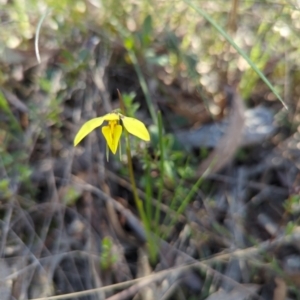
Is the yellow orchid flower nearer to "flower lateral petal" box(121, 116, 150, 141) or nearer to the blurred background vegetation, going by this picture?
"flower lateral petal" box(121, 116, 150, 141)

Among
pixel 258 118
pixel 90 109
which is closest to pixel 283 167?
pixel 258 118

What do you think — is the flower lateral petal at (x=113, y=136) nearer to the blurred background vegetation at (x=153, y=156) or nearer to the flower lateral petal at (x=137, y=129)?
the flower lateral petal at (x=137, y=129)

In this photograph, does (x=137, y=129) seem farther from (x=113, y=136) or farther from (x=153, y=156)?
(x=153, y=156)

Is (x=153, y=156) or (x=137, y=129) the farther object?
(x=153, y=156)

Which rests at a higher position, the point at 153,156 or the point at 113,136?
the point at 113,136

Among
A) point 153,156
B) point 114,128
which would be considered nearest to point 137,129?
point 114,128

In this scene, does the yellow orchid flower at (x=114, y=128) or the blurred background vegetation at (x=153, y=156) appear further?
the blurred background vegetation at (x=153, y=156)

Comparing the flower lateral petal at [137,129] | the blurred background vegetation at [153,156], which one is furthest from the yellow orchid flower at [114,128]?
the blurred background vegetation at [153,156]
